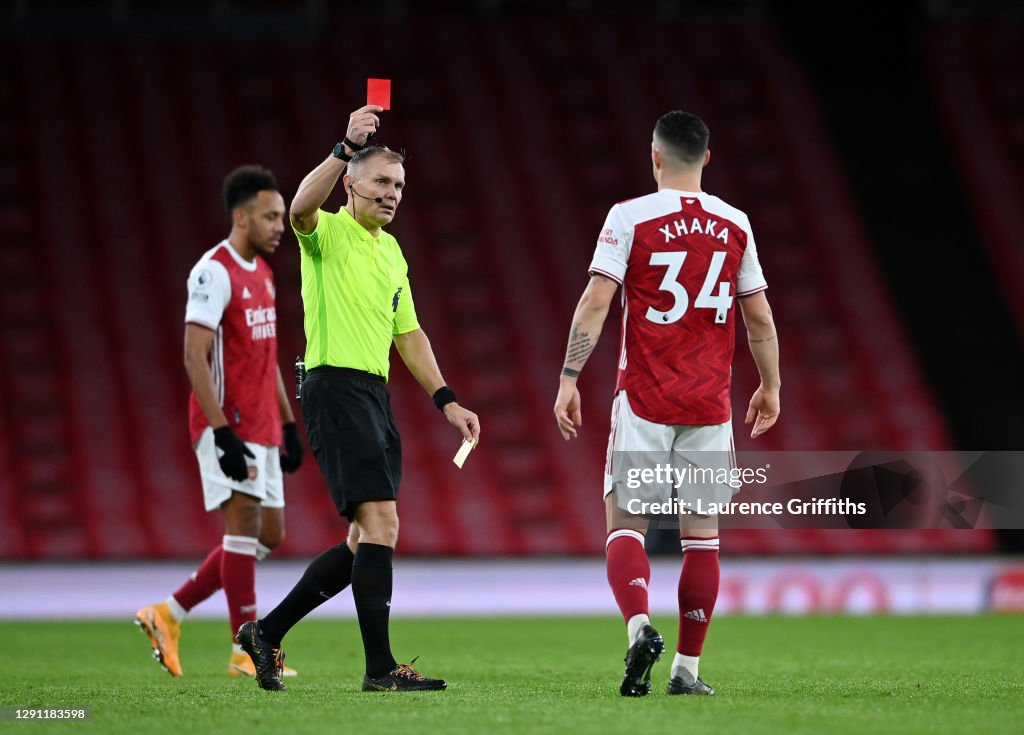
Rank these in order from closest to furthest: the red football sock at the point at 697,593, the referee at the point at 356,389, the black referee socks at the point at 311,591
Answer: the red football sock at the point at 697,593, the referee at the point at 356,389, the black referee socks at the point at 311,591

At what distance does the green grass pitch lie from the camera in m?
3.64

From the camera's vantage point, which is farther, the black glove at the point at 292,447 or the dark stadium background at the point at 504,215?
the dark stadium background at the point at 504,215

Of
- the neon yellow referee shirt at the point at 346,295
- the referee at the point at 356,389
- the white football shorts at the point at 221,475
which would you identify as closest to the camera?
the referee at the point at 356,389

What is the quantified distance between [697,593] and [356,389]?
126 centimetres

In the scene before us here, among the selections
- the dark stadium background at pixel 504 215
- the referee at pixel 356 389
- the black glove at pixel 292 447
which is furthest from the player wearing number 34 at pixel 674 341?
the dark stadium background at pixel 504 215

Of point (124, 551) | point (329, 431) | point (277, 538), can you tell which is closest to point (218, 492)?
point (277, 538)

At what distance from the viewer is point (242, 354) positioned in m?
5.45

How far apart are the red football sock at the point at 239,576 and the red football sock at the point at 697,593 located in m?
1.87

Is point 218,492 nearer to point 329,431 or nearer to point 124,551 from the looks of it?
point 329,431

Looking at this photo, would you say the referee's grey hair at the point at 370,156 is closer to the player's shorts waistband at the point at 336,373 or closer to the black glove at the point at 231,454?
the player's shorts waistband at the point at 336,373

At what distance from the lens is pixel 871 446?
10.7 metres

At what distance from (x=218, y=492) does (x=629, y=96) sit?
838cm

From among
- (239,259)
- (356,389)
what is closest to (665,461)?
(356,389)

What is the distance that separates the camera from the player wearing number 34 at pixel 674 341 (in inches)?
169
